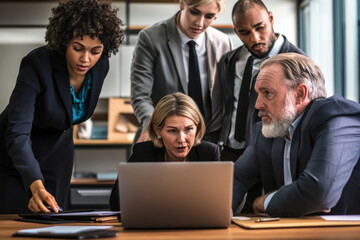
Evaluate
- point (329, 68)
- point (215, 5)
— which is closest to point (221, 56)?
point (215, 5)

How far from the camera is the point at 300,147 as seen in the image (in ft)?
6.18

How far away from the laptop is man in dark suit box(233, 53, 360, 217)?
40 cm

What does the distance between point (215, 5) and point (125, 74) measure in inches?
122

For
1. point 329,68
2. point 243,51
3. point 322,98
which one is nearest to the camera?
point 322,98

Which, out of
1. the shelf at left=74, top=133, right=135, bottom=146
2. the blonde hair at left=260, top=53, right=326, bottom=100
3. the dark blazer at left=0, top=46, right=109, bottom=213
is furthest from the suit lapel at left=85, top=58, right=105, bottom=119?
the shelf at left=74, top=133, right=135, bottom=146

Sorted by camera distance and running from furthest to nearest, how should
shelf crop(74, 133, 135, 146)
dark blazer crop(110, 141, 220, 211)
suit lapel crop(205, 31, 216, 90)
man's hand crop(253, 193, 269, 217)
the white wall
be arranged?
the white wall < shelf crop(74, 133, 135, 146) < suit lapel crop(205, 31, 216, 90) < dark blazer crop(110, 141, 220, 211) < man's hand crop(253, 193, 269, 217)

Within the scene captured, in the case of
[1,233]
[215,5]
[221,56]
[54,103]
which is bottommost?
[1,233]

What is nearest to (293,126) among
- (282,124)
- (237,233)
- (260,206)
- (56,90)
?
(282,124)

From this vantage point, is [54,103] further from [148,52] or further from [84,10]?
[148,52]

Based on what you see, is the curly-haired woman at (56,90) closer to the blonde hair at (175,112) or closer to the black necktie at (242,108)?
the blonde hair at (175,112)

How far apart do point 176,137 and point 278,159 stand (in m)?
0.49

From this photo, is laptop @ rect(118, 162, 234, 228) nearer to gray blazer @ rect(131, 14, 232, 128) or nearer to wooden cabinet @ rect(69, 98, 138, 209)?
gray blazer @ rect(131, 14, 232, 128)

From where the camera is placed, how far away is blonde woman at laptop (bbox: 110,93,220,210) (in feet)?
7.63

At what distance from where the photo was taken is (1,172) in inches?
86.7
